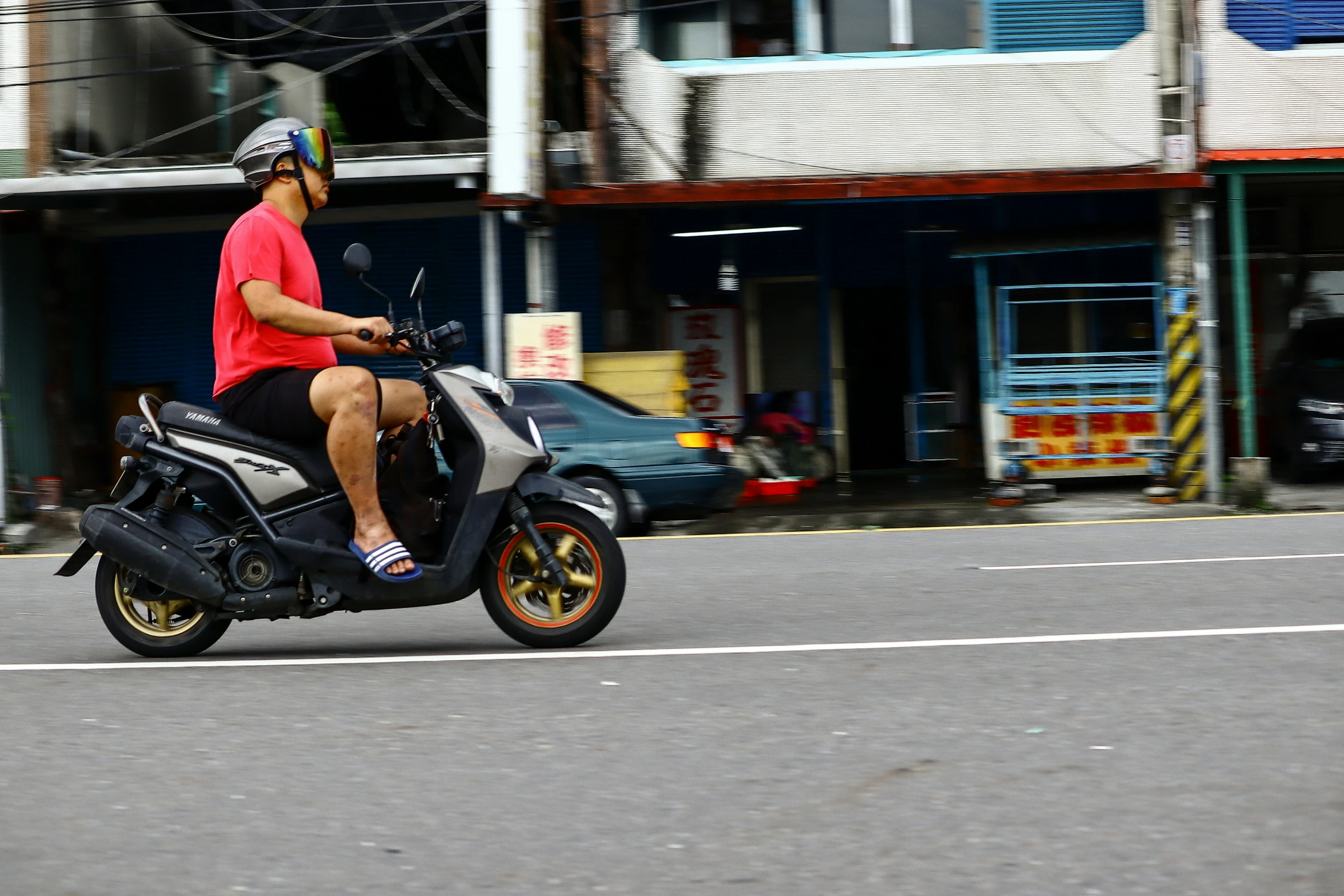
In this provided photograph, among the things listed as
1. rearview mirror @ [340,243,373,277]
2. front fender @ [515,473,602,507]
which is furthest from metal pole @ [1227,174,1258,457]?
rearview mirror @ [340,243,373,277]

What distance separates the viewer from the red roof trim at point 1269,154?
15.3 m

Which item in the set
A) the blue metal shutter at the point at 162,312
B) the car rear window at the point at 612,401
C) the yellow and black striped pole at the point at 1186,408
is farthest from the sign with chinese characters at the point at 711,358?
the car rear window at the point at 612,401

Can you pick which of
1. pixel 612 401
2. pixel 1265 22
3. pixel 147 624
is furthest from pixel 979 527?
pixel 147 624

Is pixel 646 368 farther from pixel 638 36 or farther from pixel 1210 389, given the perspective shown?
pixel 1210 389

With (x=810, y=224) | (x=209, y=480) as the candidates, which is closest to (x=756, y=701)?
(x=209, y=480)

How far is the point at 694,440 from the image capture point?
13055 millimetres

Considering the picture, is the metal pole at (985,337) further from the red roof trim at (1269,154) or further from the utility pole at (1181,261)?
the red roof trim at (1269,154)

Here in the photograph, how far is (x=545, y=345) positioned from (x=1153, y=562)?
301 inches

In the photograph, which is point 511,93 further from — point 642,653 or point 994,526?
point 642,653

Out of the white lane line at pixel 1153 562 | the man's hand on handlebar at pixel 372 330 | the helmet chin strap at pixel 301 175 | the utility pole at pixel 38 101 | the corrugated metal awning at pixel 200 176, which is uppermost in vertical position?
the utility pole at pixel 38 101

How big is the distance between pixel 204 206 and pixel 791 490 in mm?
7967

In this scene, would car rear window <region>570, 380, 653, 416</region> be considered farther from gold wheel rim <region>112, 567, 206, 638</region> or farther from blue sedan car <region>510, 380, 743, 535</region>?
gold wheel rim <region>112, 567, 206, 638</region>

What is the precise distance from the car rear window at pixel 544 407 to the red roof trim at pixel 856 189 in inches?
116

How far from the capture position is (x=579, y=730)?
193 inches
